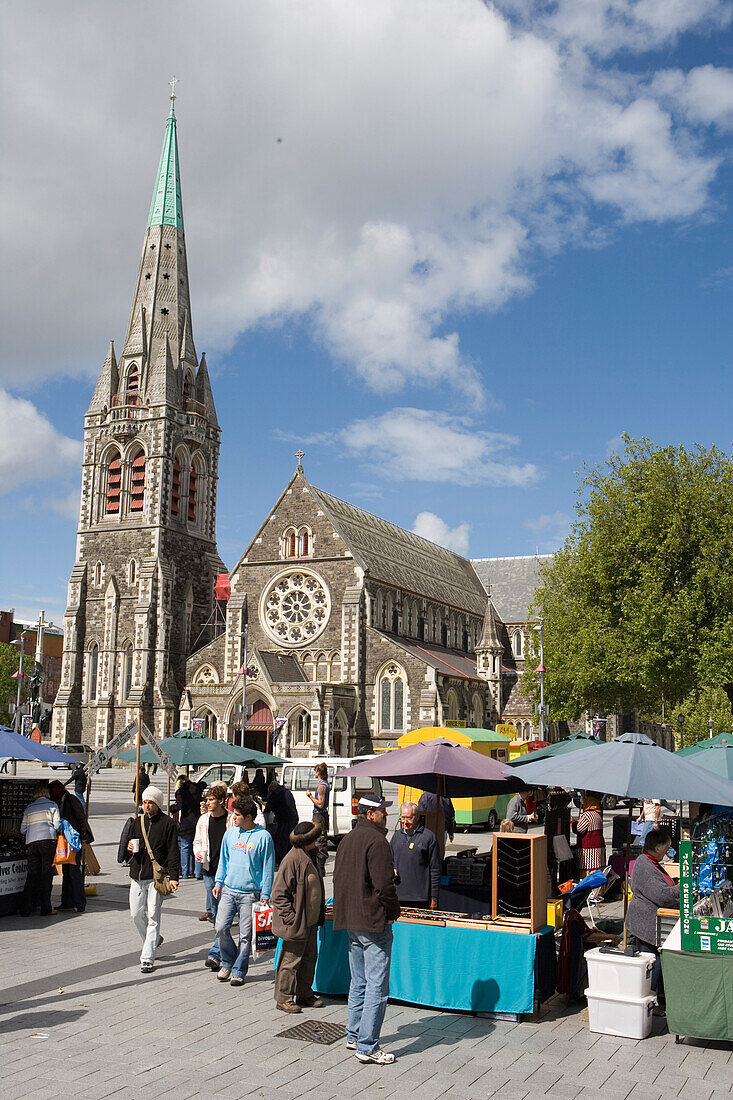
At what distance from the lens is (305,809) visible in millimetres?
20391

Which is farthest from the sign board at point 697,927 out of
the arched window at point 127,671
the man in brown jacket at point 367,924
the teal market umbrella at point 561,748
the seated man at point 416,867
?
the arched window at point 127,671

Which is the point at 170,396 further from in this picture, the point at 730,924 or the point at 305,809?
the point at 730,924

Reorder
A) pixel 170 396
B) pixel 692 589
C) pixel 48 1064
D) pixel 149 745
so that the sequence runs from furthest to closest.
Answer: pixel 170 396, pixel 692 589, pixel 149 745, pixel 48 1064

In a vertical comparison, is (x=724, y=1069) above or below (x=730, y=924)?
below

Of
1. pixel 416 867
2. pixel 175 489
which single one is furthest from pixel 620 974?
pixel 175 489

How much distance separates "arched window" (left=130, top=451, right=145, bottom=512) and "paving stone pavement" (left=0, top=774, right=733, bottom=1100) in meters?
47.1

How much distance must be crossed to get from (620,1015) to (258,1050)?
10.2 ft

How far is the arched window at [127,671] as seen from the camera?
173 ft

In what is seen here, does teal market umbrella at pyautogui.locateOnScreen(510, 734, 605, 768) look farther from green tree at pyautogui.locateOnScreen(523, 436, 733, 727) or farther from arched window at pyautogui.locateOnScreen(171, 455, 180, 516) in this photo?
arched window at pyautogui.locateOnScreen(171, 455, 180, 516)

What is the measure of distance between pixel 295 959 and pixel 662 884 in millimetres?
3532

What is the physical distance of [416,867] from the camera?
9.72m

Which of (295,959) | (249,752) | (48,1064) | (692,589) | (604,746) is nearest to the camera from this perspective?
(48,1064)

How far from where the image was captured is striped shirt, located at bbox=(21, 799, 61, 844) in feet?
42.2

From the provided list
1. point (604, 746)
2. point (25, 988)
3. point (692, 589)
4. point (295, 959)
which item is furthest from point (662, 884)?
point (692, 589)
